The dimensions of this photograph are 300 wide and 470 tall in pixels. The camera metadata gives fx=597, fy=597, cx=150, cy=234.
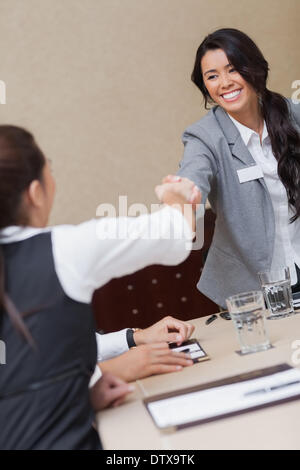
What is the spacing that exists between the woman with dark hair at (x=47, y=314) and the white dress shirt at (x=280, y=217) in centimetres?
112

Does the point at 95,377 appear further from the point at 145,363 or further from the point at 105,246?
Answer: the point at 105,246

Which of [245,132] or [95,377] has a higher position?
[245,132]

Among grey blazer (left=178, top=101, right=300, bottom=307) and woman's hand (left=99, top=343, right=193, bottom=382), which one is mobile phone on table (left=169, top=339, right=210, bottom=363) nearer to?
woman's hand (left=99, top=343, right=193, bottom=382)

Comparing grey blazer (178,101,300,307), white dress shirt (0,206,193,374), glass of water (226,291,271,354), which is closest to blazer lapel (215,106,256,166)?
grey blazer (178,101,300,307)

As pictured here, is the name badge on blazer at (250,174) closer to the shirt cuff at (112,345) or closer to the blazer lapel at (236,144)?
the blazer lapel at (236,144)

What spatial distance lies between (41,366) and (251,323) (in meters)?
0.55

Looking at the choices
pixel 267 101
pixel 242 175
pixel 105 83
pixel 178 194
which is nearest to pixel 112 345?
pixel 178 194

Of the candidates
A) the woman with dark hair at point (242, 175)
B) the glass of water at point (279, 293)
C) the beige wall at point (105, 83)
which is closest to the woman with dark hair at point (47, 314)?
the glass of water at point (279, 293)

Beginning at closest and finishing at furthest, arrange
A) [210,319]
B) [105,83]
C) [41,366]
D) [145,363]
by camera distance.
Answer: [41,366] → [145,363] → [210,319] → [105,83]

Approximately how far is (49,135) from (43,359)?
2.37 metres

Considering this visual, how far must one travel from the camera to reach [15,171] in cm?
109

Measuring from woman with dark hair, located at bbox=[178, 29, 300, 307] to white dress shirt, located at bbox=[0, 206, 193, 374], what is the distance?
86 cm

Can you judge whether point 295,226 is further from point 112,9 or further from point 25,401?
point 112,9

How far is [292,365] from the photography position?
117 cm
